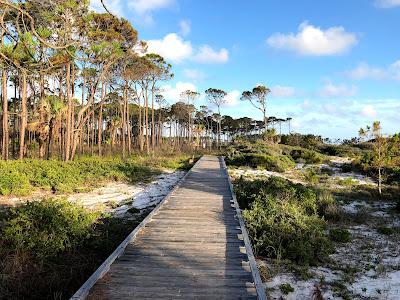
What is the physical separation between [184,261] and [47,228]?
3591 mm

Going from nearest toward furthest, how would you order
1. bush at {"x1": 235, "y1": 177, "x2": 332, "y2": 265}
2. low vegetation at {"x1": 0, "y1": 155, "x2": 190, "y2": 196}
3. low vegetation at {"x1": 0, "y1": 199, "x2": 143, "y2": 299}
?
low vegetation at {"x1": 0, "y1": 199, "x2": 143, "y2": 299}, bush at {"x1": 235, "y1": 177, "x2": 332, "y2": 265}, low vegetation at {"x1": 0, "y1": 155, "x2": 190, "y2": 196}

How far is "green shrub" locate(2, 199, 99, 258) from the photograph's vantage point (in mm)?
6691

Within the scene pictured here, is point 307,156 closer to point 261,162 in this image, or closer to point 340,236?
point 261,162

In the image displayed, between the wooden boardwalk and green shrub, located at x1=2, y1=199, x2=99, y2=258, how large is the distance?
148 cm

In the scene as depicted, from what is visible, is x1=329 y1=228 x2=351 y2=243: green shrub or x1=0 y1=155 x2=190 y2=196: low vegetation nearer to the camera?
x1=329 y1=228 x2=351 y2=243: green shrub

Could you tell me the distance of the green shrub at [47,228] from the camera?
669 centimetres

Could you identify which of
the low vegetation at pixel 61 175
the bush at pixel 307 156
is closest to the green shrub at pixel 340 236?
the low vegetation at pixel 61 175

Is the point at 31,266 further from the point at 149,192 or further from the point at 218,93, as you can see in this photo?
the point at 218,93

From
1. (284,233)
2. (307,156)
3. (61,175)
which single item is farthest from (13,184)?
(307,156)

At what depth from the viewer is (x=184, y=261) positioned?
5.55m

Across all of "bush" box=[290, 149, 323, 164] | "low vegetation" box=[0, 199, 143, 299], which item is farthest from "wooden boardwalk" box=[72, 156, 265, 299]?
"bush" box=[290, 149, 323, 164]

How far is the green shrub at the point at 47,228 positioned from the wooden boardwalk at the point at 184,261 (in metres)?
1.48

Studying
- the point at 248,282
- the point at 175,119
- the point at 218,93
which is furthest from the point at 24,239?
the point at 175,119

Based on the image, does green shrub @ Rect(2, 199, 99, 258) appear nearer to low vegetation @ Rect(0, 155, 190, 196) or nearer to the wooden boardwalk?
the wooden boardwalk
